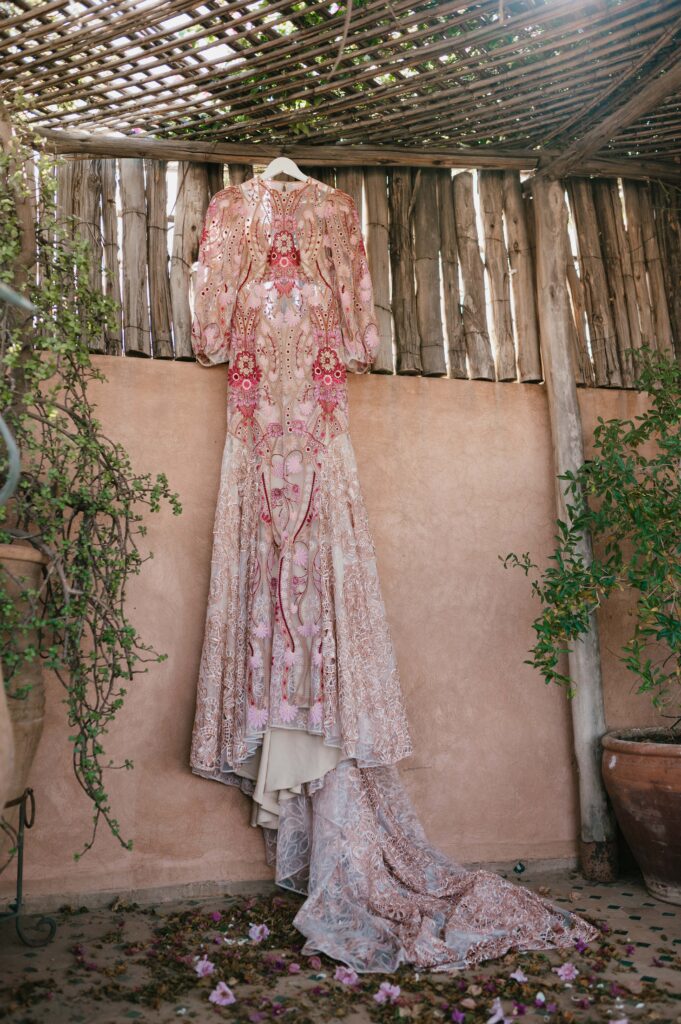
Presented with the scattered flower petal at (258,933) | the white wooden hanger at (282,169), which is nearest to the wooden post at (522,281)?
the white wooden hanger at (282,169)

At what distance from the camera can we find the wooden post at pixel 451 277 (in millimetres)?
3258

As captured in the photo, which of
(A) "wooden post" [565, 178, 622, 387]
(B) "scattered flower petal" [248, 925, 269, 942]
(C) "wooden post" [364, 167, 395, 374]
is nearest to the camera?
(B) "scattered flower petal" [248, 925, 269, 942]

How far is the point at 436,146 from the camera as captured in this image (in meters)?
3.25

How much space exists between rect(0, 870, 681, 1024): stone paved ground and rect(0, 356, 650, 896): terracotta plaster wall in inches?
9.3

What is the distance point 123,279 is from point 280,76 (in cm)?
85

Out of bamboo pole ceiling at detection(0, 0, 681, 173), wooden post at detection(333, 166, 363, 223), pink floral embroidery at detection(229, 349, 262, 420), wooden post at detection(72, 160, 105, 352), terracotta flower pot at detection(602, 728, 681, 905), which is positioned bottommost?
terracotta flower pot at detection(602, 728, 681, 905)

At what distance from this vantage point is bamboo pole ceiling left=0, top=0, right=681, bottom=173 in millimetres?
2649

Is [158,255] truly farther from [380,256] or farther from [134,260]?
[380,256]

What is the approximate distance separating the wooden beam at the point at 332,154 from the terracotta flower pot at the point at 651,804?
2161 mm

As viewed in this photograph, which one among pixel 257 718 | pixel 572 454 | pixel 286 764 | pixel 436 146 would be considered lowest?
pixel 286 764

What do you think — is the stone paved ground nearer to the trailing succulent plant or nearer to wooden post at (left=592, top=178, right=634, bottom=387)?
the trailing succulent plant

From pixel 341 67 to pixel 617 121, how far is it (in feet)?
3.20

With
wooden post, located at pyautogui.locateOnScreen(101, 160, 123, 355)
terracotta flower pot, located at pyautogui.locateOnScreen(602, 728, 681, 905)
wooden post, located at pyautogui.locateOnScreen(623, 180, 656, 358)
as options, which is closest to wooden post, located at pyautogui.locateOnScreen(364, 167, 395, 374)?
wooden post, located at pyautogui.locateOnScreen(101, 160, 123, 355)

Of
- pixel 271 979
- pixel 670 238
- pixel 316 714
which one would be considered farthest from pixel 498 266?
pixel 271 979
